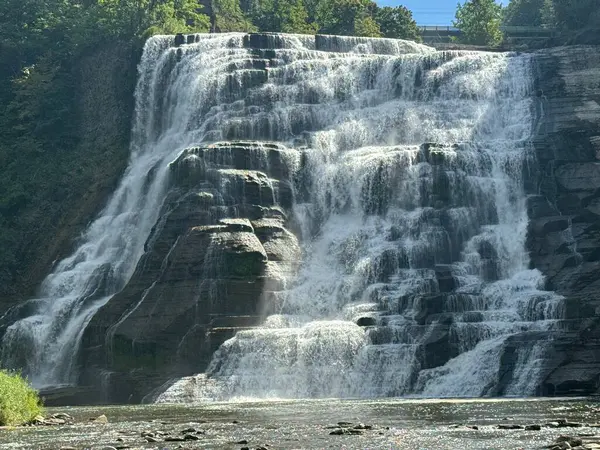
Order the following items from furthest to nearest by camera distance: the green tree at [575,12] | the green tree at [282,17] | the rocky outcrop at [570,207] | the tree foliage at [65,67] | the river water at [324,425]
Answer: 1. the green tree at [282,17]
2. the green tree at [575,12]
3. the tree foliage at [65,67]
4. the rocky outcrop at [570,207]
5. the river water at [324,425]

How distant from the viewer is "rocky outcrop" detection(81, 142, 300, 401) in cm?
6606

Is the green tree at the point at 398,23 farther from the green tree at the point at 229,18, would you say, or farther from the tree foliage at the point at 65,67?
the green tree at the point at 229,18

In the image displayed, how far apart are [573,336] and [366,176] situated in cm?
2237

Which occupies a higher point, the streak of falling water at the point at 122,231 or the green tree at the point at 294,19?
the green tree at the point at 294,19

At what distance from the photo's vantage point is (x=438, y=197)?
7500cm

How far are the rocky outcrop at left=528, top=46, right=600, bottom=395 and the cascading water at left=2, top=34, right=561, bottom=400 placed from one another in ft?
3.60

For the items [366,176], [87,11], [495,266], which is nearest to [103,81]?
[87,11]

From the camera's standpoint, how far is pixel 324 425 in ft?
140

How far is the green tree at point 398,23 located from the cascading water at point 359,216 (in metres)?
23.5

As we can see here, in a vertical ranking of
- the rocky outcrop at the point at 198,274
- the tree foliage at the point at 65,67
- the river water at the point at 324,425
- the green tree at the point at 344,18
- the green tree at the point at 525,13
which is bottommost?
the river water at the point at 324,425

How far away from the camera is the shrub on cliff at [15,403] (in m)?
46.1

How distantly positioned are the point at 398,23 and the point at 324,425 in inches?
3214

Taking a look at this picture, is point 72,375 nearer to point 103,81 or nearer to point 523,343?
point 523,343

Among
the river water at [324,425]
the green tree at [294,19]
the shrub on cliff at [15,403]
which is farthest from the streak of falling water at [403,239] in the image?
the green tree at [294,19]
